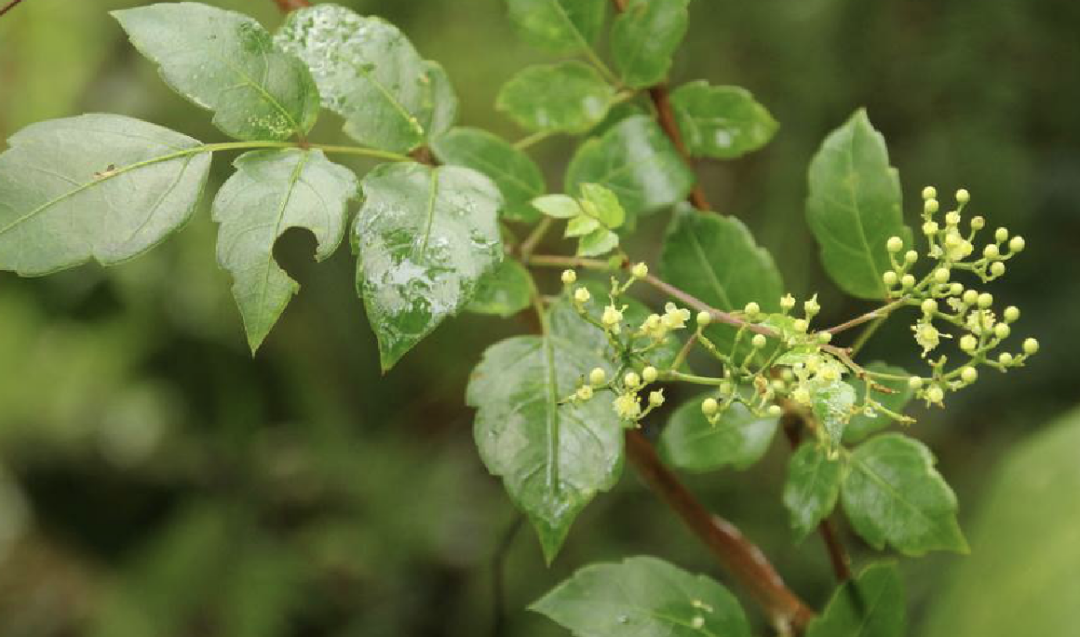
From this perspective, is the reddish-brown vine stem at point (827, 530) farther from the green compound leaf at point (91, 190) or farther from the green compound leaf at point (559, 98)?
the green compound leaf at point (91, 190)

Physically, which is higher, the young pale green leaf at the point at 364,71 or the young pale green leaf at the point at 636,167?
the young pale green leaf at the point at 364,71

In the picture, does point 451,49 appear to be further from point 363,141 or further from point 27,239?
point 27,239

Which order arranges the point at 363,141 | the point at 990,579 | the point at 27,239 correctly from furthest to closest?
the point at 990,579 < the point at 363,141 < the point at 27,239

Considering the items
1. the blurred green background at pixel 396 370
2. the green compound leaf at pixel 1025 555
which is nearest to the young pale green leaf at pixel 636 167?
the green compound leaf at pixel 1025 555

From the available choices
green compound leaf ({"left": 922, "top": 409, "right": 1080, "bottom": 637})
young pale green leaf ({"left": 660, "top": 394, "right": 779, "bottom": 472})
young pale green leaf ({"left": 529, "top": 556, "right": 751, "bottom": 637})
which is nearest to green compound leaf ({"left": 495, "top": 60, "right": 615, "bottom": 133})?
young pale green leaf ({"left": 660, "top": 394, "right": 779, "bottom": 472})

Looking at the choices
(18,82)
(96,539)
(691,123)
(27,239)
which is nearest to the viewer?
(27,239)

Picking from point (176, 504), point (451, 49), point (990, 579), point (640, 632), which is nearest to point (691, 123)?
point (640, 632)

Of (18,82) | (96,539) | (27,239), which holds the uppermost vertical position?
(27,239)
